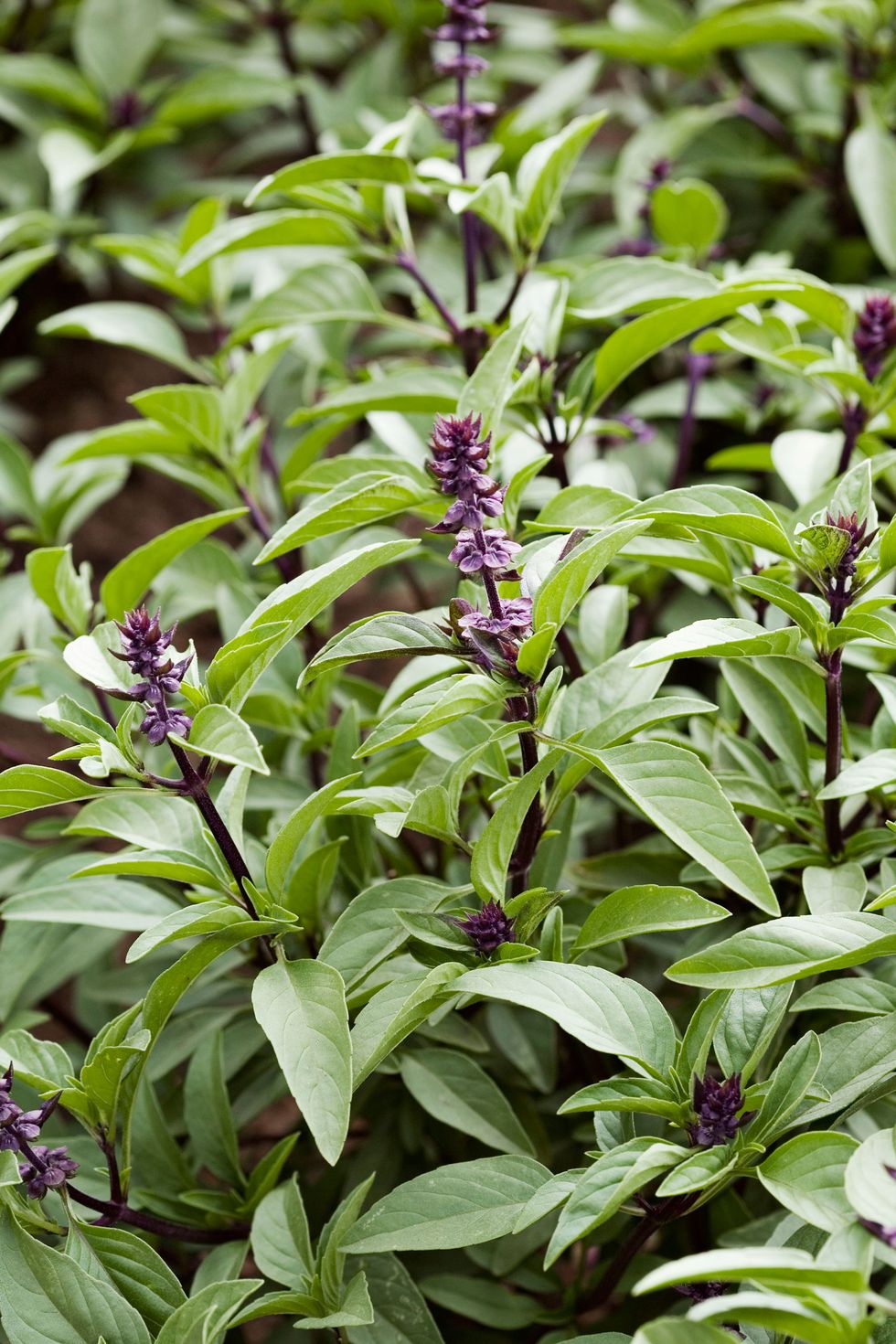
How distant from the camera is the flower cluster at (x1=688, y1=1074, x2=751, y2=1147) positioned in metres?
0.72

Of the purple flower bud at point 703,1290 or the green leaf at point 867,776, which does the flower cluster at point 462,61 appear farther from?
the purple flower bud at point 703,1290

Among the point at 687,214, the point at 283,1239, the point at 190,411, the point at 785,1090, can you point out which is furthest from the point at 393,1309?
the point at 687,214

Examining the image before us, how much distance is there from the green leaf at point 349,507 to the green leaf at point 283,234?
38 centimetres

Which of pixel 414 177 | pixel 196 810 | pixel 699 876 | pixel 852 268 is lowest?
pixel 699 876

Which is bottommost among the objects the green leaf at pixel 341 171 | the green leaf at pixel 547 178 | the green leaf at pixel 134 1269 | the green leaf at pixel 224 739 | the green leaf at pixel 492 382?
the green leaf at pixel 134 1269

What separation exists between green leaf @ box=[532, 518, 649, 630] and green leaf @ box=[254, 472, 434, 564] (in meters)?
0.13

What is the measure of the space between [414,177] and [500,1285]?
2.99 feet

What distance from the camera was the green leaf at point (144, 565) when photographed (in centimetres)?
98

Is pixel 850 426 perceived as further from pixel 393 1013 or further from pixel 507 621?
pixel 393 1013

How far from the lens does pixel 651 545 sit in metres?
0.96

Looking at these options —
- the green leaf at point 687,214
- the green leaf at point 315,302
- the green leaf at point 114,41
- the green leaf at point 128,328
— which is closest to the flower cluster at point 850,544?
the green leaf at point 315,302

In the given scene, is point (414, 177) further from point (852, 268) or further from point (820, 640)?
point (852, 268)

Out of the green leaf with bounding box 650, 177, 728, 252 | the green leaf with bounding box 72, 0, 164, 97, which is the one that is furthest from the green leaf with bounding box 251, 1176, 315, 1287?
the green leaf with bounding box 72, 0, 164, 97

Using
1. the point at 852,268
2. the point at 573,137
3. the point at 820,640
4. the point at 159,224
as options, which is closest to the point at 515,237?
the point at 573,137
